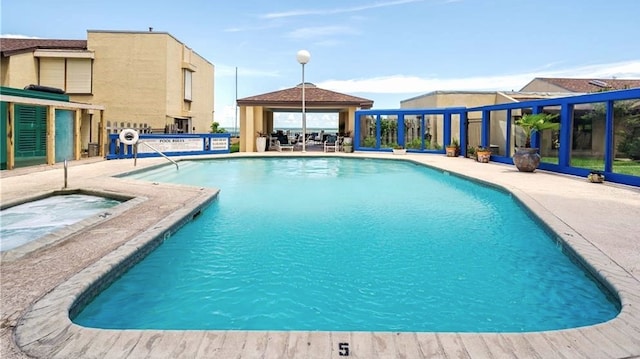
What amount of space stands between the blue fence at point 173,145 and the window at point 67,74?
8419 mm

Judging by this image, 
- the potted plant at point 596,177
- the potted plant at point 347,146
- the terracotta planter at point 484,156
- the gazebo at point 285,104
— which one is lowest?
the potted plant at point 596,177

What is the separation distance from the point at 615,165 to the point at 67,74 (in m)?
26.0

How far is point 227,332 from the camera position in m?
2.78

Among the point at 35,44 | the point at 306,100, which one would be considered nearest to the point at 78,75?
the point at 35,44

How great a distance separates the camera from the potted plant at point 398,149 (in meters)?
22.0

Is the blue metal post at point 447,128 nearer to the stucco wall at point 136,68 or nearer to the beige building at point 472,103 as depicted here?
the beige building at point 472,103

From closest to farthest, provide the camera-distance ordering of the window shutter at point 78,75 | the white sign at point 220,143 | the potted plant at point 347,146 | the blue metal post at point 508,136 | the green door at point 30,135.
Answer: the green door at point 30,135 < the blue metal post at point 508,136 < the white sign at point 220,143 < the potted plant at point 347,146 < the window shutter at point 78,75

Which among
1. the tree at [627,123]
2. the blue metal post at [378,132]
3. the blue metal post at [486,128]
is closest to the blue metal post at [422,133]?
the blue metal post at [378,132]

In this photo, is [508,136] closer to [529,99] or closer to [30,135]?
[529,99]

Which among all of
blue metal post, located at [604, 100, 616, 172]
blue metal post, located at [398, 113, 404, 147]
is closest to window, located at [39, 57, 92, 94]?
blue metal post, located at [398, 113, 404, 147]

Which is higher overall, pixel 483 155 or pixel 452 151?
pixel 452 151

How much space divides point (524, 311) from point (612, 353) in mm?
1216

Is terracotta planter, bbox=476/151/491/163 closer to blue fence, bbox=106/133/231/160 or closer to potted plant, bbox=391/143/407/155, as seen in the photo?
potted plant, bbox=391/143/407/155

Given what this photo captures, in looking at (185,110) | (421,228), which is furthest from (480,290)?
(185,110)
